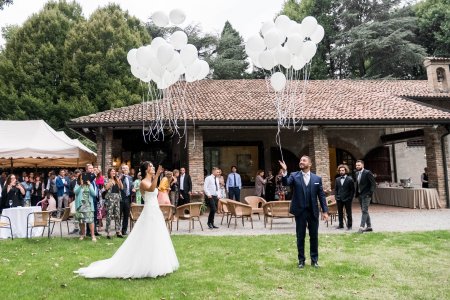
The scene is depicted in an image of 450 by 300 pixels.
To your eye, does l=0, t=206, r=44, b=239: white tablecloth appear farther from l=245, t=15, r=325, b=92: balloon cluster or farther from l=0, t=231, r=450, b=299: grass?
l=245, t=15, r=325, b=92: balloon cluster

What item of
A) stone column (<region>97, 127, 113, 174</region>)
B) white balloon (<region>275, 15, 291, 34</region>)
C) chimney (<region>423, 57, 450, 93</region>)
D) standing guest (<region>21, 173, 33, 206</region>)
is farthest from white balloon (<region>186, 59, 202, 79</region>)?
chimney (<region>423, 57, 450, 93</region>)

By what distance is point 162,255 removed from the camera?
5309mm

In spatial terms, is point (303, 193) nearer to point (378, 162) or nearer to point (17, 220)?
point (17, 220)

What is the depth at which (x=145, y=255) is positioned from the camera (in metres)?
5.21

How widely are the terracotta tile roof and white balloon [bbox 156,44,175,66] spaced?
5663mm

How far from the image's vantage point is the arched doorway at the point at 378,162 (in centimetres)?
1772

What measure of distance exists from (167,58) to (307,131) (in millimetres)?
11153

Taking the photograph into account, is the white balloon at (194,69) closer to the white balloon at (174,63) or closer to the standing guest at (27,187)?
the white balloon at (174,63)

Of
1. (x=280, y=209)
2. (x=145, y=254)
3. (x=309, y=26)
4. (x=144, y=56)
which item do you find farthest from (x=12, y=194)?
(x=309, y=26)

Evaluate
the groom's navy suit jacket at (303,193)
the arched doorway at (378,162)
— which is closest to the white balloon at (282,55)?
the groom's navy suit jacket at (303,193)

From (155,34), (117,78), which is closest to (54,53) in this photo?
(117,78)

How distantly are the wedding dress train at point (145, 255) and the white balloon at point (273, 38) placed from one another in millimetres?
4229

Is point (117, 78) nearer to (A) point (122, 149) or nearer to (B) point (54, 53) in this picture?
(B) point (54, 53)

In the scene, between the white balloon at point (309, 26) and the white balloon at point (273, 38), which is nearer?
the white balloon at point (273, 38)
